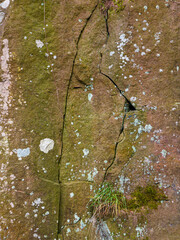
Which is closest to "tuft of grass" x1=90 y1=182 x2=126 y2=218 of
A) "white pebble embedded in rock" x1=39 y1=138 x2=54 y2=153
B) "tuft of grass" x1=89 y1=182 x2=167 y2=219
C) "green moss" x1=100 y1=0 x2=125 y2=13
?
"tuft of grass" x1=89 y1=182 x2=167 y2=219

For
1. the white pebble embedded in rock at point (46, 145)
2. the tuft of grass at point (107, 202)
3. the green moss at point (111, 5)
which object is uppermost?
the green moss at point (111, 5)

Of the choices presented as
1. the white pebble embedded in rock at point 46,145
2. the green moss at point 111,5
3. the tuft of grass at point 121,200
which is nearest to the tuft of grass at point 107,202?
the tuft of grass at point 121,200

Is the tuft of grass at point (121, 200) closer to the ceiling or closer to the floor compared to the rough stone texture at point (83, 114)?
closer to the floor

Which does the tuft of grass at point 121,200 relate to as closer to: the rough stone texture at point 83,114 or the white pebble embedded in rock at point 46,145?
the rough stone texture at point 83,114

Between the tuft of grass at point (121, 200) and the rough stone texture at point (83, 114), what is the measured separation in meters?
0.07

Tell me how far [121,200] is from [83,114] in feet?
3.42

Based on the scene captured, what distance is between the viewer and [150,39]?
2256mm

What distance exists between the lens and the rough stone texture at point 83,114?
2162 millimetres

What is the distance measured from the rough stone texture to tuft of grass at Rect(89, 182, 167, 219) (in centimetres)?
7

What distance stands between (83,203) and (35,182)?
57cm

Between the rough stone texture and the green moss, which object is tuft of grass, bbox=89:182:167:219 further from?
the green moss

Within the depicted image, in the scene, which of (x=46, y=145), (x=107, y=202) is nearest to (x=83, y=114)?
(x=46, y=145)

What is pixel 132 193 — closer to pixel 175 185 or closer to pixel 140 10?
pixel 175 185

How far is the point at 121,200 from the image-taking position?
2369 mm
